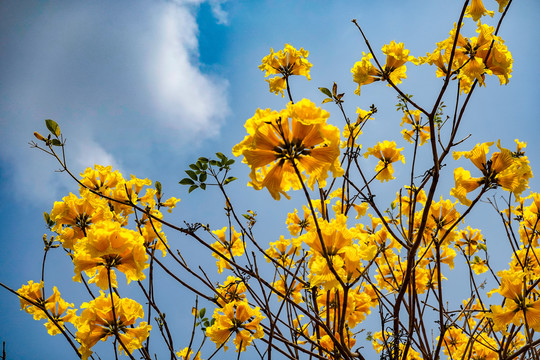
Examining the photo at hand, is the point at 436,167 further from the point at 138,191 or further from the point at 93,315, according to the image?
the point at 138,191

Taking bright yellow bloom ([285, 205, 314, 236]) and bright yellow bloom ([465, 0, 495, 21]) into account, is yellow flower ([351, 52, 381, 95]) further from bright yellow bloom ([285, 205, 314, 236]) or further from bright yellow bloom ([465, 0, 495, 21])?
bright yellow bloom ([285, 205, 314, 236])

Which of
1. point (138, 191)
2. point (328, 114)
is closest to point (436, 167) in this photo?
point (328, 114)

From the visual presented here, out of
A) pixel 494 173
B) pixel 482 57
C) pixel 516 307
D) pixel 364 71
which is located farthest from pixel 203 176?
pixel 516 307

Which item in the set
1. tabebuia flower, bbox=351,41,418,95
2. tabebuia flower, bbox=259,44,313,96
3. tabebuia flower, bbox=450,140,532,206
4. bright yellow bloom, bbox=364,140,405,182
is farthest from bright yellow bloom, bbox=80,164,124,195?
tabebuia flower, bbox=450,140,532,206

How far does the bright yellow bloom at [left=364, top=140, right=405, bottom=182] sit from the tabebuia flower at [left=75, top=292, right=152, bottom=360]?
2.76 metres

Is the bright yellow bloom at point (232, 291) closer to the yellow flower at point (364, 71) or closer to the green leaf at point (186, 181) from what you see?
the green leaf at point (186, 181)

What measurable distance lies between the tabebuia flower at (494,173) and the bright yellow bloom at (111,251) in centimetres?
209

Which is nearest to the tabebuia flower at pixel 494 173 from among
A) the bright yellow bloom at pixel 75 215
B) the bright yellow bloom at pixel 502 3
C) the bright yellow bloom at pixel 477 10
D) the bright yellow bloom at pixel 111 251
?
the bright yellow bloom at pixel 502 3

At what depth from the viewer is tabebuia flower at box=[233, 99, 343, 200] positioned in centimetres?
153

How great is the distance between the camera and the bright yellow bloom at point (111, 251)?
203cm

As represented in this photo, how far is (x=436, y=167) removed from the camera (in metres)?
1.86

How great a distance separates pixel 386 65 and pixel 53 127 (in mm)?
2667

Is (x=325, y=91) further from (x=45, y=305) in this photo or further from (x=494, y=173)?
(x=45, y=305)

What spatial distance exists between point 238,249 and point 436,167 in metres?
2.89
